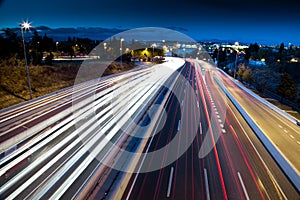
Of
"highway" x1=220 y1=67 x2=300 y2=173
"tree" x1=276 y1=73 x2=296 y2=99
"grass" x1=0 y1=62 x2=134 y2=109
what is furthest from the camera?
"tree" x1=276 y1=73 x2=296 y2=99

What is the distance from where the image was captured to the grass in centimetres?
2216

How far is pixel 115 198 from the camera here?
9875 mm

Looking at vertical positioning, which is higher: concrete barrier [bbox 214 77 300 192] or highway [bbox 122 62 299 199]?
concrete barrier [bbox 214 77 300 192]

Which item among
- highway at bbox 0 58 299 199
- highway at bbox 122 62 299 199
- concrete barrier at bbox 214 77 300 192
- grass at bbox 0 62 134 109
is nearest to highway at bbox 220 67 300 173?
concrete barrier at bbox 214 77 300 192

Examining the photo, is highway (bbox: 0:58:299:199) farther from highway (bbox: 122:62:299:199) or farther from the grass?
the grass

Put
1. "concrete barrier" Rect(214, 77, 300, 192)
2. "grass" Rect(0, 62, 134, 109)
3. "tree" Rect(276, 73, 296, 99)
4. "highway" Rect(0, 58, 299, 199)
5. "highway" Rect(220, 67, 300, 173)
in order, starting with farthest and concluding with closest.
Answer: "tree" Rect(276, 73, 296, 99) → "grass" Rect(0, 62, 134, 109) → "highway" Rect(220, 67, 300, 173) → "concrete barrier" Rect(214, 77, 300, 192) → "highway" Rect(0, 58, 299, 199)

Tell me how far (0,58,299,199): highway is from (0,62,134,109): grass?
2.51m

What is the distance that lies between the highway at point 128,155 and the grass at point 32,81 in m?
2.51

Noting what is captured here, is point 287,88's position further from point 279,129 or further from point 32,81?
point 32,81

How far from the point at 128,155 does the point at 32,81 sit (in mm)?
21343

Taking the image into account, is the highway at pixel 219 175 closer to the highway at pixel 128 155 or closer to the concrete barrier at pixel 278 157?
the highway at pixel 128 155

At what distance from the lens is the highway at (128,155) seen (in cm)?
1043

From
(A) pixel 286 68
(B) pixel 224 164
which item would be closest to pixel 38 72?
(B) pixel 224 164

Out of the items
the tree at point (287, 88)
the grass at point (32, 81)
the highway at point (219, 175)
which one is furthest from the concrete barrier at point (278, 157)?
the grass at point (32, 81)
